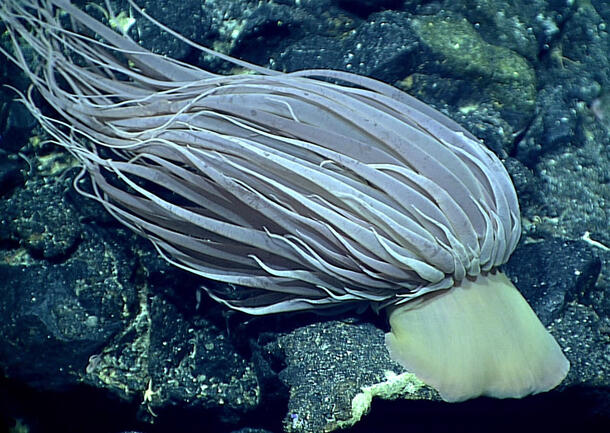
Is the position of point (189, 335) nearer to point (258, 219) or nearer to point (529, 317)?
point (258, 219)

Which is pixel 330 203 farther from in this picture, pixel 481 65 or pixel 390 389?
pixel 481 65

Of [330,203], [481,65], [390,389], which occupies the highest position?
[481,65]

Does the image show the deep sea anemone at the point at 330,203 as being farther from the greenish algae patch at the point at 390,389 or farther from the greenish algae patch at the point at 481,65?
the greenish algae patch at the point at 481,65

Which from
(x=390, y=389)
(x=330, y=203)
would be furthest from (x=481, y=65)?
(x=390, y=389)

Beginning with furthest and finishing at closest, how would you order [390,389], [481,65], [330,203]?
[481,65], [390,389], [330,203]

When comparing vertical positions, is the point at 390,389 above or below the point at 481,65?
below

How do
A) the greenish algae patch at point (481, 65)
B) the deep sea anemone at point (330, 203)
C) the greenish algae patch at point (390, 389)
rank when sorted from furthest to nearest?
the greenish algae patch at point (481, 65) → the greenish algae patch at point (390, 389) → the deep sea anemone at point (330, 203)

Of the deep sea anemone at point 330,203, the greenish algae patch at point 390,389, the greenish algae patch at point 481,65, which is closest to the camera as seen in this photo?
the deep sea anemone at point 330,203

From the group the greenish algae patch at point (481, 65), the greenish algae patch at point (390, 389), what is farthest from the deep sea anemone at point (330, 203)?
the greenish algae patch at point (481, 65)

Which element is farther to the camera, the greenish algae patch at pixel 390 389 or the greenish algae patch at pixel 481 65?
the greenish algae patch at pixel 481 65

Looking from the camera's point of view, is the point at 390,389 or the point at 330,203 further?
the point at 390,389
